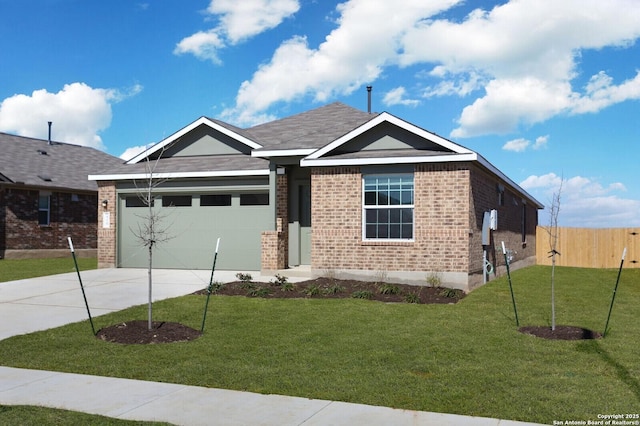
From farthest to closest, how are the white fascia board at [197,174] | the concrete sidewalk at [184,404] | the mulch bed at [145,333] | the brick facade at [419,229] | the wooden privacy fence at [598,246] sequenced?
the wooden privacy fence at [598,246], the white fascia board at [197,174], the brick facade at [419,229], the mulch bed at [145,333], the concrete sidewalk at [184,404]

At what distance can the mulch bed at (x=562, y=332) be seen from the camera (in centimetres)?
914

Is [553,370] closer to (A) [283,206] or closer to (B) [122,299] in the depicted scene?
(B) [122,299]

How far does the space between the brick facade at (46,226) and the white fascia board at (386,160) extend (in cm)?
1711

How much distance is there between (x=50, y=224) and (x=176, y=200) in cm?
1119

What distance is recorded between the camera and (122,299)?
13.1m

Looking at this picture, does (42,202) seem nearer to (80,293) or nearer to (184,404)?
(80,293)

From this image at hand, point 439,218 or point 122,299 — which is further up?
point 439,218

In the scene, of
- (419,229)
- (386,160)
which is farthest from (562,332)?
(386,160)

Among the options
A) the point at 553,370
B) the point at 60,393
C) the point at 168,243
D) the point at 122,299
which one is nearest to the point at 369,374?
the point at 553,370

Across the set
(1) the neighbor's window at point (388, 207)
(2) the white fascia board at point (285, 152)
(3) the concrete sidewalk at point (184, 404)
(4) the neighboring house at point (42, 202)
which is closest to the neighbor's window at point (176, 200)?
(2) the white fascia board at point (285, 152)

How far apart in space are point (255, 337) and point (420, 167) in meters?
7.50

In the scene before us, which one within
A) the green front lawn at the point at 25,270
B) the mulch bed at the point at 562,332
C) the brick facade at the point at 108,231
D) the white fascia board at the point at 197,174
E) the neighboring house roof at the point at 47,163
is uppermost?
the neighboring house roof at the point at 47,163

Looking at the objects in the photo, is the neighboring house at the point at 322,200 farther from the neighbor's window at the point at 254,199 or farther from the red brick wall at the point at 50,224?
the red brick wall at the point at 50,224

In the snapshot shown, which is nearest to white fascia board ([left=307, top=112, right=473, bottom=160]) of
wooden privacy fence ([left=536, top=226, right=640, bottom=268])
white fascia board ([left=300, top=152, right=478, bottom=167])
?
white fascia board ([left=300, top=152, right=478, bottom=167])
